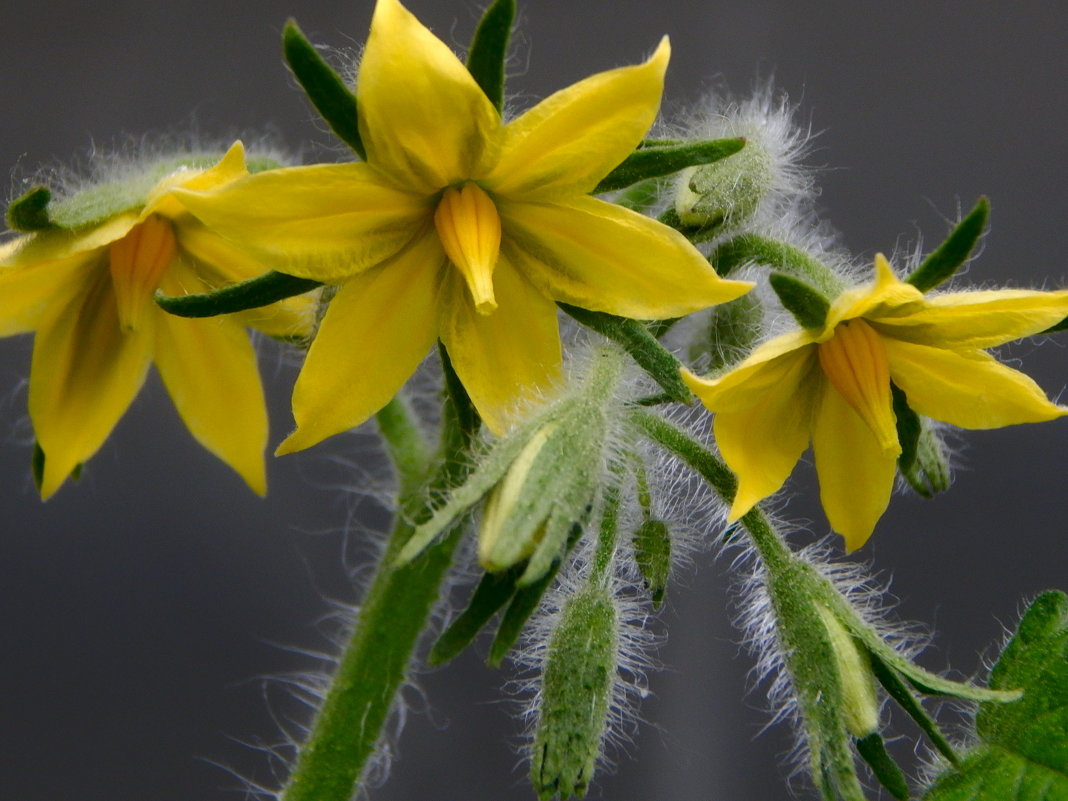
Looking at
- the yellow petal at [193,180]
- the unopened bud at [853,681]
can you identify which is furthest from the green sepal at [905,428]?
the yellow petal at [193,180]

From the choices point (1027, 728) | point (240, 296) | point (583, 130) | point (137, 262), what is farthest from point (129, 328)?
point (1027, 728)

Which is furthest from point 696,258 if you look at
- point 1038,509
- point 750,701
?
point 750,701

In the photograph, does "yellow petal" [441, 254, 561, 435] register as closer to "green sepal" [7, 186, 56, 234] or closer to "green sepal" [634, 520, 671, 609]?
"green sepal" [634, 520, 671, 609]

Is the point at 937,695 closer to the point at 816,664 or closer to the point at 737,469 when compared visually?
the point at 816,664

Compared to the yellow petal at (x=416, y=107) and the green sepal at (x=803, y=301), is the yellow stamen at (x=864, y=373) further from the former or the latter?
the yellow petal at (x=416, y=107)

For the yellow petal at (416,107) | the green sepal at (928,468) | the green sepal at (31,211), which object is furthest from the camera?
the green sepal at (928,468)

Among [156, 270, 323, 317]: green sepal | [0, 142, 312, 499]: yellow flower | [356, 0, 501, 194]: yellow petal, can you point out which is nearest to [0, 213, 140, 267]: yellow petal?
→ [0, 142, 312, 499]: yellow flower

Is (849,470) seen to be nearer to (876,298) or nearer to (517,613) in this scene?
(876,298)
